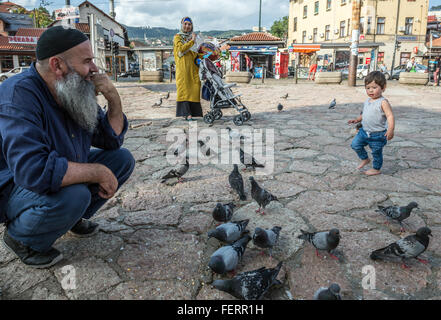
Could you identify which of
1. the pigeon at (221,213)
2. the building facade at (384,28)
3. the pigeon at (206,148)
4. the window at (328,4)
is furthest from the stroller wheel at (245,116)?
the window at (328,4)

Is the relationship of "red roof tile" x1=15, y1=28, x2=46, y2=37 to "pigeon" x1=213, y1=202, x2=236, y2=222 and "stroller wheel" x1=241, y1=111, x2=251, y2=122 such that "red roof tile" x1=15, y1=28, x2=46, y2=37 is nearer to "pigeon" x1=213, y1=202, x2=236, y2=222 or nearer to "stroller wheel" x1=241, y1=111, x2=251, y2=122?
"stroller wheel" x1=241, y1=111, x2=251, y2=122

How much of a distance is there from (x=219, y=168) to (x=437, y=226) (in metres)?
2.46

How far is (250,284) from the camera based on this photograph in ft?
5.81

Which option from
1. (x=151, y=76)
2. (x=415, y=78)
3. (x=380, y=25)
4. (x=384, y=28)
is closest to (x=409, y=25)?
(x=384, y=28)

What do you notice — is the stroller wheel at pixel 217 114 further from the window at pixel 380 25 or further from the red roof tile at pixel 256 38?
the window at pixel 380 25

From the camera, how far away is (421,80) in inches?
633

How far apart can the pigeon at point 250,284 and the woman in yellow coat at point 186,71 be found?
5.38 meters

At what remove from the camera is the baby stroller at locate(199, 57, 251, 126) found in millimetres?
6688

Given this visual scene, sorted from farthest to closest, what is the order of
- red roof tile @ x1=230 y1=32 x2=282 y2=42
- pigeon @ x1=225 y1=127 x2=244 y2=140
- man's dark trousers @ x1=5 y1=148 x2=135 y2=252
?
red roof tile @ x1=230 y1=32 x2=282 y2=42, pigeon @ x1=225 y1=127 x2=244 y2=140, man's dark trousers @ x1=5 y1=148 x2=135 y2=252

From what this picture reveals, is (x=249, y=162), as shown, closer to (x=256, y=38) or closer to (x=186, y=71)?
(x=186, y=71)

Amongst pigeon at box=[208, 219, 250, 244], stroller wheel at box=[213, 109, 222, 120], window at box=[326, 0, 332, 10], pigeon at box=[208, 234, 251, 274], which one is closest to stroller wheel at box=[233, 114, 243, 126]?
stroller wheel at box=[213, 109, 222, 120]

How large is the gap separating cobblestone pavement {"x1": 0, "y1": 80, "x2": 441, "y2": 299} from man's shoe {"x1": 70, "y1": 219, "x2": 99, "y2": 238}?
58 millimetres

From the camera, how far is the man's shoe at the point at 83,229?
8.05ft
